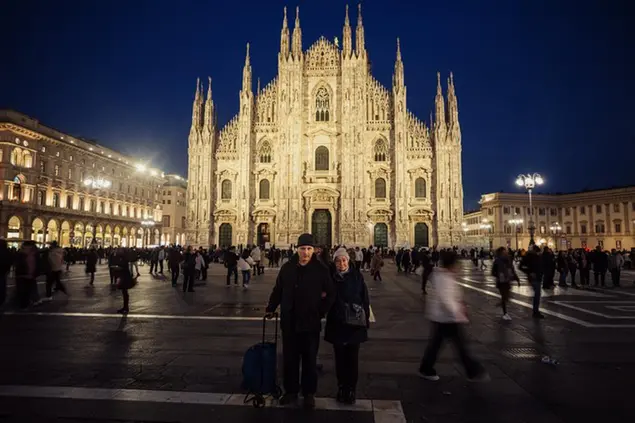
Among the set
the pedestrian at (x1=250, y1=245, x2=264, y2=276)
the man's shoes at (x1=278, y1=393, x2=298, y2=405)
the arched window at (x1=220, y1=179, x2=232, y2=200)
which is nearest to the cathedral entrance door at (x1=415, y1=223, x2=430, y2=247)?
the arched window at (x1=220, y1=179, x2=232, y2=200)

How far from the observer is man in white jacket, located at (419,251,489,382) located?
15.8 feet

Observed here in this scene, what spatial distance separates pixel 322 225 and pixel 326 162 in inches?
258

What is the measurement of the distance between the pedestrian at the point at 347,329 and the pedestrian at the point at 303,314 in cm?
14

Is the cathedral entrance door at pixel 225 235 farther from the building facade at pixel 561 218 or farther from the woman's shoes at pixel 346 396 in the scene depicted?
the building facade at pixel 561 218

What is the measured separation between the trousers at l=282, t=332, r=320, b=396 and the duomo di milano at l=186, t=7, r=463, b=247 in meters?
35.8

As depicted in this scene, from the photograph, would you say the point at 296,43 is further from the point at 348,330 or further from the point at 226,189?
the point at 348,330

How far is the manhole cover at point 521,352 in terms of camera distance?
19.9ft

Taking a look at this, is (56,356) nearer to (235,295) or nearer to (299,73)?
(235,295)

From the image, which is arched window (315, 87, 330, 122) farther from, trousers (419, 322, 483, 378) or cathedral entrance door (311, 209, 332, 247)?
trousers (419, 322, 483, 378)

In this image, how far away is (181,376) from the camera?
4988 mm

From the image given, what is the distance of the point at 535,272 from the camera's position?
9.48 metres

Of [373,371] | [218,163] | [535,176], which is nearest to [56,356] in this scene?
[373,371]

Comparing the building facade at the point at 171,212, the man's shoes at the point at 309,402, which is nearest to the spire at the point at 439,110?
the man's shoes at the point at 309,402

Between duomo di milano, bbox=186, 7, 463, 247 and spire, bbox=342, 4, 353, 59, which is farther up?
spire, bbox=342, 4, 353, 59
